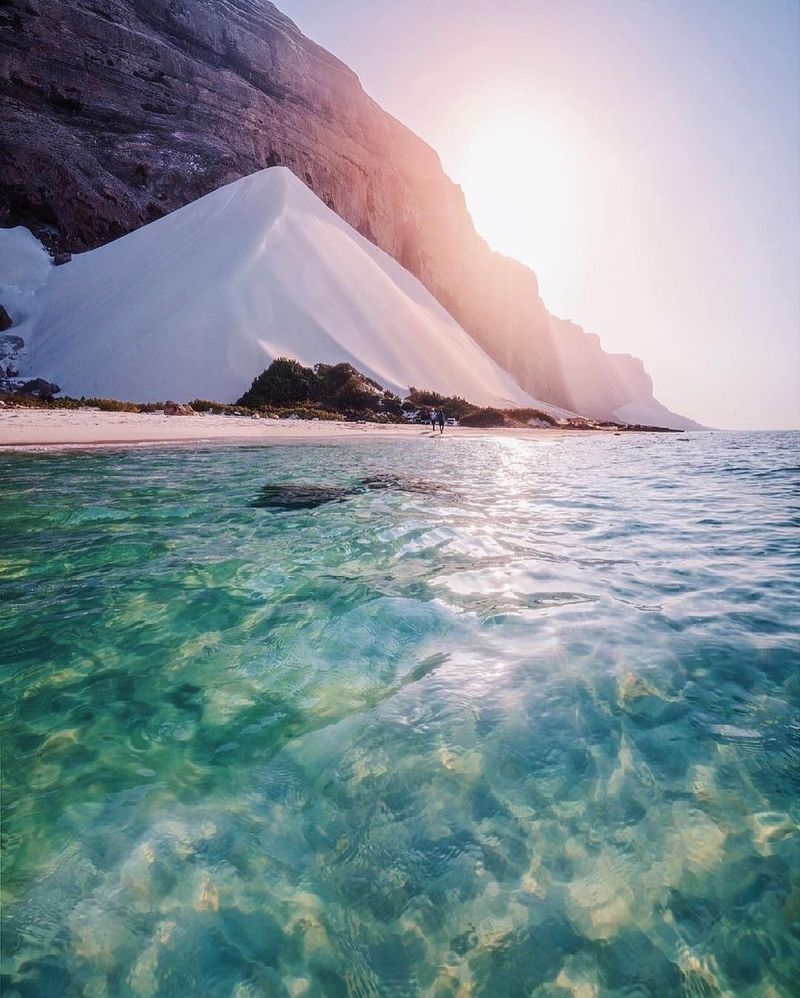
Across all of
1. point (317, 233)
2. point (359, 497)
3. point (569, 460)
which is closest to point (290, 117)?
point (317, 233)

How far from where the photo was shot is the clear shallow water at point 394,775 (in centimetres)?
120

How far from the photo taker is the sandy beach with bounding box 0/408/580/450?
11.0 m

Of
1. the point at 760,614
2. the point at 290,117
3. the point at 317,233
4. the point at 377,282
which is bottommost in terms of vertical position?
the point at 760,614

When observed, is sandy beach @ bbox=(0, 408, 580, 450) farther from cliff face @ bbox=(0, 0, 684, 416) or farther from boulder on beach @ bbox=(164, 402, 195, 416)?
cliff face @ bbox=(0, 0, 684, 416)

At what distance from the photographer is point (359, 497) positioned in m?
6.63

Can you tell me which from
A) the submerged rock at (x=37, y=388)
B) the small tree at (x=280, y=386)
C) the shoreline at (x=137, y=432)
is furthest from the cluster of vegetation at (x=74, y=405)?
the submerged rock at (x=37, y=388)

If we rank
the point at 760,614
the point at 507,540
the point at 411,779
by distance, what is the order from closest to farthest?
1. the point at 411,779
2. the point at 760,614
3. the point at 507,540

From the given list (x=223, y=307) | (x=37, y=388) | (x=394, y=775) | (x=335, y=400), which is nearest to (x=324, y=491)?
(x=394, y=775)

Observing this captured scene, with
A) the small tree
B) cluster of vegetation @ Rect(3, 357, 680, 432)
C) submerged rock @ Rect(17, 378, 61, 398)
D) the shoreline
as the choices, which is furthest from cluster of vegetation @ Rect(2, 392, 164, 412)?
submerged rock @ Rect(17, 378, 61, 398)

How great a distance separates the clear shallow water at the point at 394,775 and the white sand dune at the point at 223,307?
84.7 feet

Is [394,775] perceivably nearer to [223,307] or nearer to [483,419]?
[483,419]

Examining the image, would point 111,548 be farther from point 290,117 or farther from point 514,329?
point 514,329

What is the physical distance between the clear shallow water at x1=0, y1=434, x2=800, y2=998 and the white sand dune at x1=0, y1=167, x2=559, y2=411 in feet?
84.7

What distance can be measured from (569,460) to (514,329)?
64.1 meters
